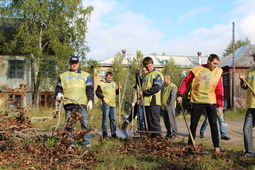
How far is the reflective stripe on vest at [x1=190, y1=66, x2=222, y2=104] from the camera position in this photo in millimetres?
5254

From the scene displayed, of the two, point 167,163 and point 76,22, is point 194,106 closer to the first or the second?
point 167,163

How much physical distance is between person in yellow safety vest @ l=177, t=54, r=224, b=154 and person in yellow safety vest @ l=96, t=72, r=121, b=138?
276 centimetres

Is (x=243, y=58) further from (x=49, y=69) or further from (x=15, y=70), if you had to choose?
(x=15, y=70)

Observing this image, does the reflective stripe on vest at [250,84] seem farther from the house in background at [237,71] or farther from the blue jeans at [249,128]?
the house in background at [237,71]

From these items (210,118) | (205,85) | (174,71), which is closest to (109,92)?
(205,85)

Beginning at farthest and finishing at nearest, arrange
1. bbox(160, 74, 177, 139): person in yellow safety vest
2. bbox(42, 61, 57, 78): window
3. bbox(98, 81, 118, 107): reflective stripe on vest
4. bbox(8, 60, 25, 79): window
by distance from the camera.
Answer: bbox(8, 60, 25, 79): window
bbox(42, 61, 57, 78): window
bbox(160, 74, 177, 139): person in yellow safety vest
bbox(98, 81, 118, 107): reflective stripe on vest

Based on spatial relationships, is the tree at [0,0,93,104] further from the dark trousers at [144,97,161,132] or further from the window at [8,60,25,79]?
the dark trousers at [144,97,161,132]

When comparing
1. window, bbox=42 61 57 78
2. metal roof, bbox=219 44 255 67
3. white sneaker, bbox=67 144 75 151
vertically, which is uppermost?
metal roof, bbox=219 44 255 67

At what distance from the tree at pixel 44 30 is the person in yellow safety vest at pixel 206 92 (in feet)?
64.3

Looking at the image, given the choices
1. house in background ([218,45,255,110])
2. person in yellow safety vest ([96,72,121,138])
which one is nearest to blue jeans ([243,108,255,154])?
person in yellow safety vest ([96,72,121,138])

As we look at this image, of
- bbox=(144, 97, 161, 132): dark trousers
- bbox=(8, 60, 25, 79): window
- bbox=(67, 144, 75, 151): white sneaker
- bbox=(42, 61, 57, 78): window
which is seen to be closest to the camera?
bbox=(67, 144, 75, 151): white sneaker

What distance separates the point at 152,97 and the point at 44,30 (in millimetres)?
20953

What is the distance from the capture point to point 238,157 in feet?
15.6

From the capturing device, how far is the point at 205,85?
5293 mm
